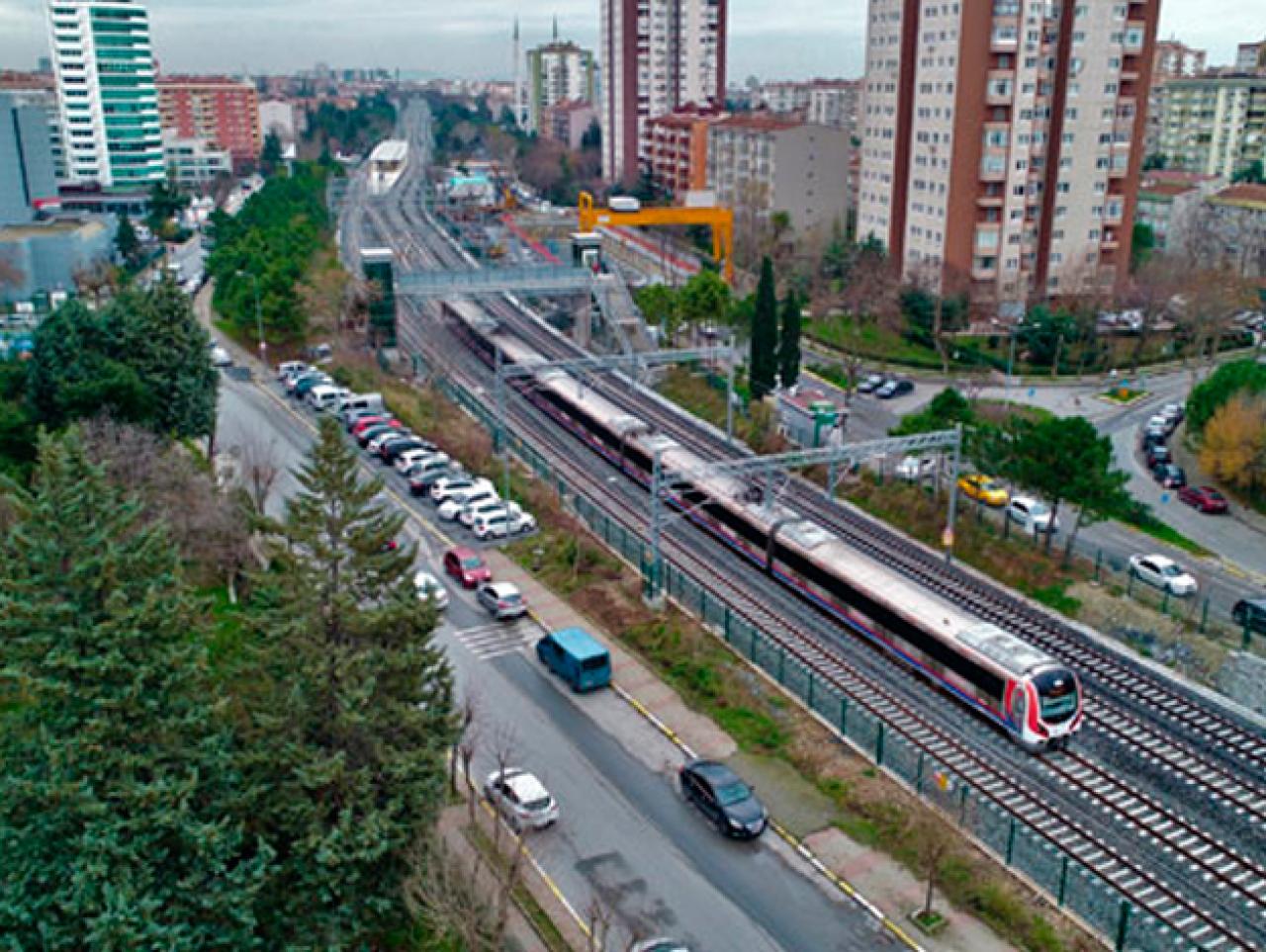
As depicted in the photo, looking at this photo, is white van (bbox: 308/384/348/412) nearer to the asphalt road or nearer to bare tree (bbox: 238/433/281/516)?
bare tree (bbox: 238/433/281/516)

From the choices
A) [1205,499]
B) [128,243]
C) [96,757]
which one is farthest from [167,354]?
[128,243]

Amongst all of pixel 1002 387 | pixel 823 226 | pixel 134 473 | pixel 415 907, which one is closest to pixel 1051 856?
pixel 415 907

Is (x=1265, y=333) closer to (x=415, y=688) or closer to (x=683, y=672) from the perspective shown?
(x=683, y=672)

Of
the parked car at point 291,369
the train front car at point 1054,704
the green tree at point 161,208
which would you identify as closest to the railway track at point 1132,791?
the train front car at point 1054,704

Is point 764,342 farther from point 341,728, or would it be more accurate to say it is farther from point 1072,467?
point 341,728

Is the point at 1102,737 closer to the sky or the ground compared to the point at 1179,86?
closer to the ground

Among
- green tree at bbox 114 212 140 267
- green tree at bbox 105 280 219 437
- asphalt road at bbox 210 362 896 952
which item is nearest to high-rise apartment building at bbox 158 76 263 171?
green tree at bbox 114 212 140 267

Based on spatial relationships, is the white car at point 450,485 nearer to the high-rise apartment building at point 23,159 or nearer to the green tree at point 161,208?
the green tree at point 161,208
